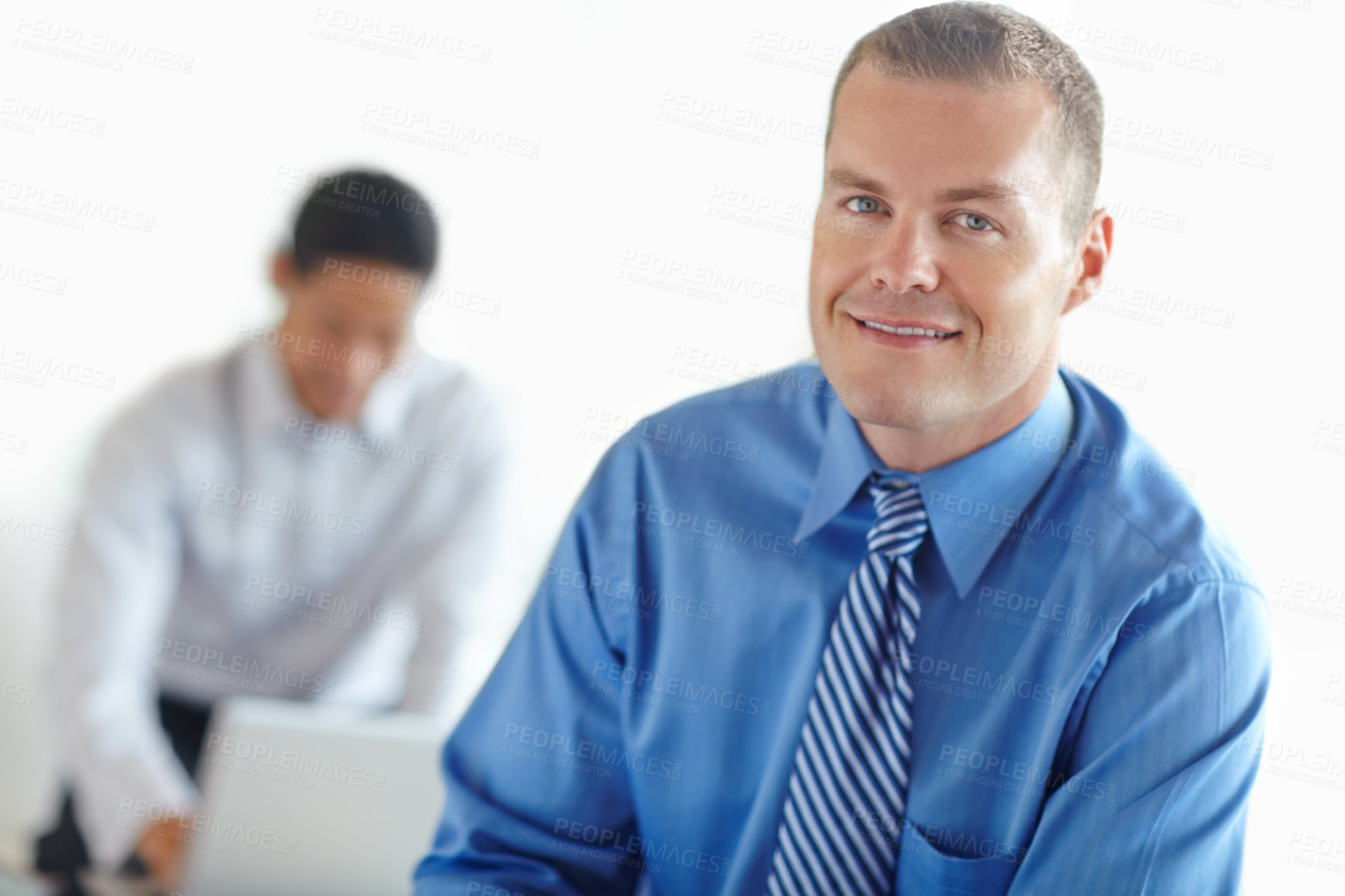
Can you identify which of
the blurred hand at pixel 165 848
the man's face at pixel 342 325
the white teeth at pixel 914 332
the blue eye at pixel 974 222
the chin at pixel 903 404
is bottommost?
the blurred hand at pixel 165 848

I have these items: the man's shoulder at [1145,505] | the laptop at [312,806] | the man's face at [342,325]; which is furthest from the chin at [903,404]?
the man's face at [342,325]

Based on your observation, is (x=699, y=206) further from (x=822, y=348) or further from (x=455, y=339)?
(x=822, y=348)

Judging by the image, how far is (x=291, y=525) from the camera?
2.67 meters

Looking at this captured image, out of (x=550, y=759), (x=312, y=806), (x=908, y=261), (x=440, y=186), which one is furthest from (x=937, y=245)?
(x=440, y=186)

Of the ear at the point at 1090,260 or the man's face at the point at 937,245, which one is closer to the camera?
the man's face at the point at 937,245

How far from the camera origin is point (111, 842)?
2348 mm

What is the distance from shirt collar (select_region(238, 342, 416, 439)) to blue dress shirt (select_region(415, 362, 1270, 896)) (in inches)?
56.3

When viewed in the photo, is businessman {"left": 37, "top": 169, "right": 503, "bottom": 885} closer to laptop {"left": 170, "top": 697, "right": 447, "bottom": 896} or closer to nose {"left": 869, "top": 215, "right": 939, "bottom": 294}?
laptop {"left": 170, "top": 697, "right": 447, "bottom": 896}

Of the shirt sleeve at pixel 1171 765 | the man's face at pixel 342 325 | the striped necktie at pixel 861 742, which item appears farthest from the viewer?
the man's face at pixel 342 325

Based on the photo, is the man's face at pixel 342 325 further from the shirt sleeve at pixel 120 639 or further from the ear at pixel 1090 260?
the ear at pixel 1090 260

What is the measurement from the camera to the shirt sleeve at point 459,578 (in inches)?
103

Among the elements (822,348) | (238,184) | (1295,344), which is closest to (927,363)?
(822,348)

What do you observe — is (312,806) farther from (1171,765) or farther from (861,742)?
(1171,765)

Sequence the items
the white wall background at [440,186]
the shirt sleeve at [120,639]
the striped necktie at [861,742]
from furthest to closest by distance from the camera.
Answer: the white wall background at [440,186]
the shirt sleeve at [120,639]
the striped necktie at [861,742]
